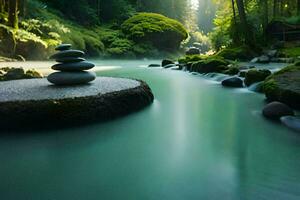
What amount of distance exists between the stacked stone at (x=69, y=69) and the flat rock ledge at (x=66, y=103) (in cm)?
30

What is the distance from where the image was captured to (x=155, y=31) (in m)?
30.8

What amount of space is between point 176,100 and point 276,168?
16.1 ft

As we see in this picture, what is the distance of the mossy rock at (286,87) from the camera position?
6270mm

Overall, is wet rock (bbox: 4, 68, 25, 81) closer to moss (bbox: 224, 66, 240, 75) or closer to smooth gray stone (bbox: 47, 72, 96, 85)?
smooth gray stone (bbox: 47, 72, 96, 85)

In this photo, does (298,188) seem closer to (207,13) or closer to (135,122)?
(135,122)

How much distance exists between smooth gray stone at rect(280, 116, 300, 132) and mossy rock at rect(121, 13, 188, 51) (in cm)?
2597

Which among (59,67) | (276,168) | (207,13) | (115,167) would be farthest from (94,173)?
(207,13)

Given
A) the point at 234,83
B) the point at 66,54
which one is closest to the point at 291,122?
the point at 66,54

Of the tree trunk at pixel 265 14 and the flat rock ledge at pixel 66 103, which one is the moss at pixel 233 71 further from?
the tree trunk at pixel 265 14

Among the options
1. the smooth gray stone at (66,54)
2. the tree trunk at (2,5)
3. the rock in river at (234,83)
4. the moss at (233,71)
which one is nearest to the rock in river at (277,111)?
the smooth gray stone at (66,54)

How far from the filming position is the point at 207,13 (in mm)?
73375

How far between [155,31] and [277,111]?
25988 mm

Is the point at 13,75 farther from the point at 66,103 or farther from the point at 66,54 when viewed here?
the point at 66,103

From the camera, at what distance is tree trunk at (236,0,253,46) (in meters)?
20.1
